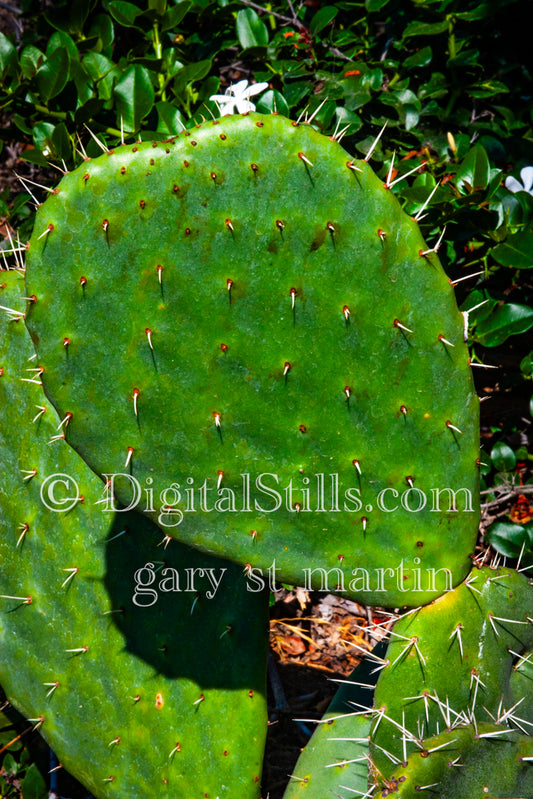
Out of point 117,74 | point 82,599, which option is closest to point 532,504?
point 82,599

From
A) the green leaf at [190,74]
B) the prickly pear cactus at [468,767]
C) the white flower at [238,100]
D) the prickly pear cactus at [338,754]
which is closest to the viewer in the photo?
the prickly pear cactus at [468,767]

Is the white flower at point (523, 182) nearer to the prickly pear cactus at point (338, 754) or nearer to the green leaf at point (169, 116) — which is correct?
the green leaf at point (169, 116)

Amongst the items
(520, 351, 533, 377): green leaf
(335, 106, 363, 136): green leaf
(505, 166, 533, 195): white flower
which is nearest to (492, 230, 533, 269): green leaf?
(505, 166, 533, 195): white flower

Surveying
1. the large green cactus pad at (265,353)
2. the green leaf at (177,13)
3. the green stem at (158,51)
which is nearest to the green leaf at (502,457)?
the large green cactus pad at (265,353)

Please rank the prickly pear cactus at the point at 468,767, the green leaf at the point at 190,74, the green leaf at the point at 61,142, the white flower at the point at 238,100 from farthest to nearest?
the green leaf at the point at 190,74
the green leaf at the point at 61,142
the white flower at the point at 238,100
the prickly pear cactus at the point at 468,767

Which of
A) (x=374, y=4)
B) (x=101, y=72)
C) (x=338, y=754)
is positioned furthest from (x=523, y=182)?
(x=338, y=754)

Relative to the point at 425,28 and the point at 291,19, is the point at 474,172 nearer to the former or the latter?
the point at 425,28

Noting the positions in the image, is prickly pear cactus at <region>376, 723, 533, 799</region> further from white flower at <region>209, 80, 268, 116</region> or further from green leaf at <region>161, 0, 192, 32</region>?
green leaf at <region>161, 0, 192, 32</region>
